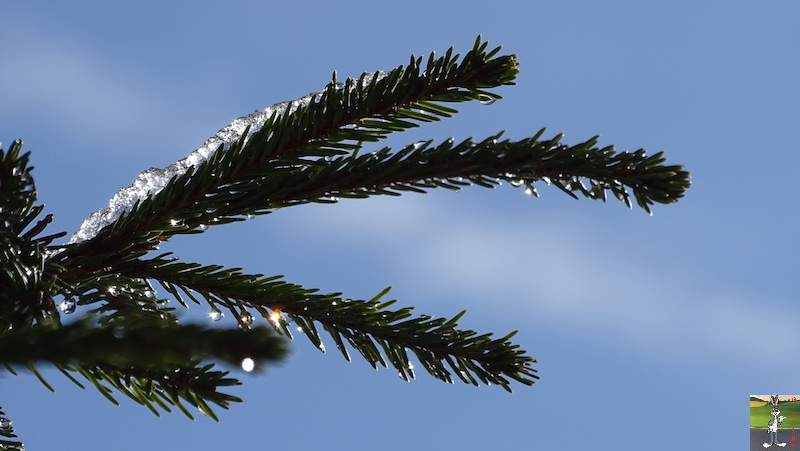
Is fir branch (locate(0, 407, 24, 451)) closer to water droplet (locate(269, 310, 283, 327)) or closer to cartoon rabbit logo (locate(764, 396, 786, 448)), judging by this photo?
water droplet (locate(269, 310, 283, 327))

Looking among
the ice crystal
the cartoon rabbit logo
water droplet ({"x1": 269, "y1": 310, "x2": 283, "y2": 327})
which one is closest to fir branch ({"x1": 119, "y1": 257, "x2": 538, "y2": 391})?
water droplet ({"x1": 269, "y1": 310, "x2": 283, "y2": 327})

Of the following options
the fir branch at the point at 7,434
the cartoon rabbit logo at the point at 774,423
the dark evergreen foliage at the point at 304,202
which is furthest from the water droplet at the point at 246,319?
the cartoon rabbit logo at the point at 774,423

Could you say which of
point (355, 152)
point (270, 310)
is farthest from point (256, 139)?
point (270, 310)

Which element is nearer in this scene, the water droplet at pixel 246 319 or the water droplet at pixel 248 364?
the water droplet at pixel 248 364

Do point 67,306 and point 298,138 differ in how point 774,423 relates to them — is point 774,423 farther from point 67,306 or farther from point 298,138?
point 67,306

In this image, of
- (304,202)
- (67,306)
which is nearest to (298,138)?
(304,202)

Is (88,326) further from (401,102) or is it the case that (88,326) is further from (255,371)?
(401,102)

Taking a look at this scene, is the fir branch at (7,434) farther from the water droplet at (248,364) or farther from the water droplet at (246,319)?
the water droplet at (248,364)
